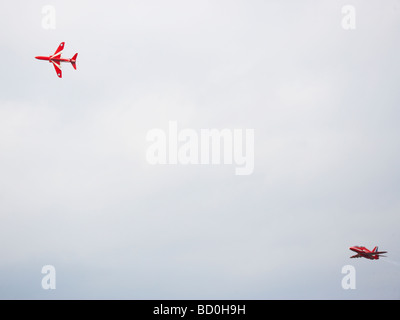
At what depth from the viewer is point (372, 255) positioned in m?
187
